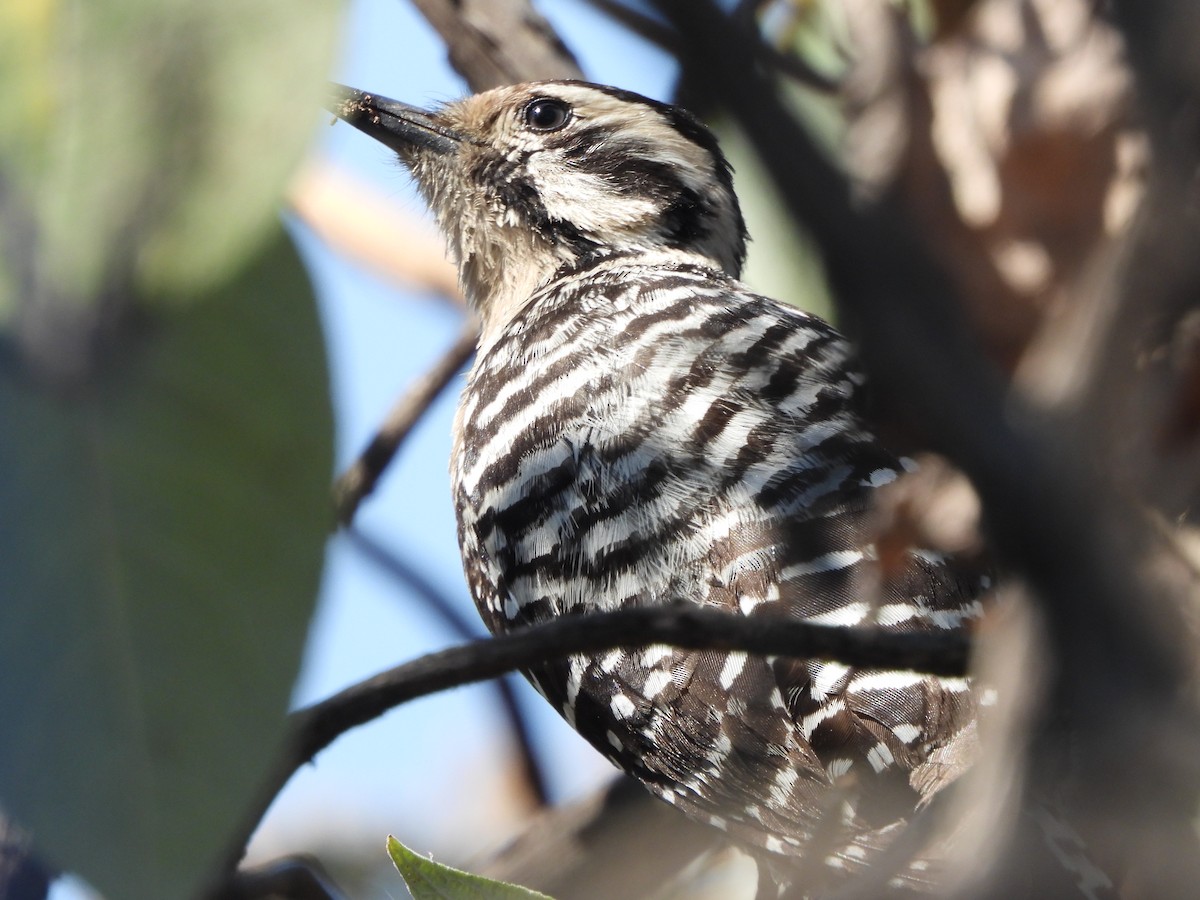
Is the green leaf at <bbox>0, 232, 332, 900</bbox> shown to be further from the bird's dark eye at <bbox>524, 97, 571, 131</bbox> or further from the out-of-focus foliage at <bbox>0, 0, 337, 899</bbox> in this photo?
the bird's dark eye at <bbox>524, 97, 571, 131</bbox>

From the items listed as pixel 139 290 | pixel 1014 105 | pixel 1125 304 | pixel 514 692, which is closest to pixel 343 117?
pixel 514 692

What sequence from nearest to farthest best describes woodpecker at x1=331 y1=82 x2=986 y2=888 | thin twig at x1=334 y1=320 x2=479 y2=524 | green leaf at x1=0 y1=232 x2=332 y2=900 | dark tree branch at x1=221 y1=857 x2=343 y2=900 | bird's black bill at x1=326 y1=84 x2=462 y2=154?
green leaf at x1=0 y1=232 x2=332 y2=900 < dark tree branch at x1=221 y1=857 x2=343 y2=900 < woodpecker at x1=331 y1=82 x2=986 y2=888 < thin twig at x1=334 y1=320 x2=479 y2=524 < bird's black bill at x1=326 y1=84 x2=462 y2=154

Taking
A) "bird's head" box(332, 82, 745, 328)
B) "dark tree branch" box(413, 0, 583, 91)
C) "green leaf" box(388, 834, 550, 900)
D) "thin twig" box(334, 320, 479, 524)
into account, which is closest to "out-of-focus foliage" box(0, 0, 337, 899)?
"green leaf" box(388, 834, 550, 900)

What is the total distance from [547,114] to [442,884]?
Answer: 101 inches

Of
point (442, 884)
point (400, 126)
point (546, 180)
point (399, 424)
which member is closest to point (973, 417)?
point (442, 884)

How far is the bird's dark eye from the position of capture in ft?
12.0

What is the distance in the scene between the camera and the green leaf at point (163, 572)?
33.1 inches

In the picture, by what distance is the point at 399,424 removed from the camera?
3.52 meters

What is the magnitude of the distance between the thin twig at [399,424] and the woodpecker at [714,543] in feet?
1.10

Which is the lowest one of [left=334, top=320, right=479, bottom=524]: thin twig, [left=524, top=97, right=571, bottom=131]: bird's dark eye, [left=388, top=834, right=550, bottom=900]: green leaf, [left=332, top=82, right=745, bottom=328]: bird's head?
[left=388, top=834, right=550, bottom=900]: green leaf

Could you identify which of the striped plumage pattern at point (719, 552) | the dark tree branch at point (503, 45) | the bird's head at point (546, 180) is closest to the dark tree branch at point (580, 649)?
the striped plumage pattern at point (719, 552)

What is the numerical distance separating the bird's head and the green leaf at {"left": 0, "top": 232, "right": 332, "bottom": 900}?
2616mm

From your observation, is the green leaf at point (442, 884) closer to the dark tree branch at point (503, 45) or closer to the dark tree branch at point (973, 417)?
the dark tree branch at point (973, 417)

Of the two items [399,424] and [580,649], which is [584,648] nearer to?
[580,649]
